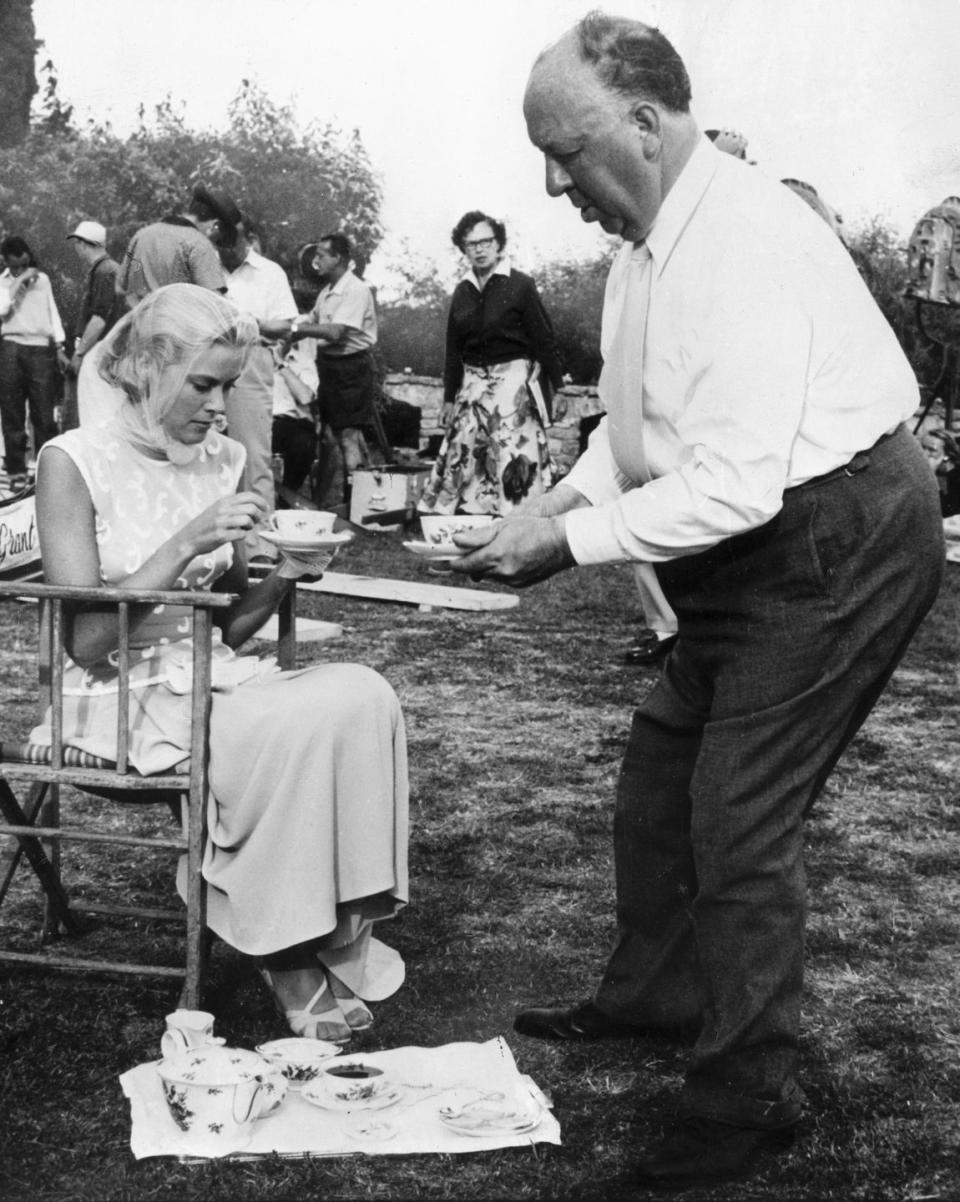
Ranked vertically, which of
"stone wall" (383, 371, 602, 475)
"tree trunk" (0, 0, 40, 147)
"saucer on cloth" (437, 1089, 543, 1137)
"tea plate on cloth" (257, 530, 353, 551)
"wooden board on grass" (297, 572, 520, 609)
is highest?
"tree trunk" (0, 0, 40, 147)

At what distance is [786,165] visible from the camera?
5.71 m

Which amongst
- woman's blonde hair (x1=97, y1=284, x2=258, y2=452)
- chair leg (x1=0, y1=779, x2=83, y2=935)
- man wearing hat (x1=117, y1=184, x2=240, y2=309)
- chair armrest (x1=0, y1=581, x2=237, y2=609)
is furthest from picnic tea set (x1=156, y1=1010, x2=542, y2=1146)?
man wearing hat (x1=117, y1=184, x2=240, y2=309)

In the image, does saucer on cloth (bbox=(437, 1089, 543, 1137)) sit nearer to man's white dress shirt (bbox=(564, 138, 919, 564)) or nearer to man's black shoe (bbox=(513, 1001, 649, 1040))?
man's black shoe (bbox=(513, 1001, 649, 1040))

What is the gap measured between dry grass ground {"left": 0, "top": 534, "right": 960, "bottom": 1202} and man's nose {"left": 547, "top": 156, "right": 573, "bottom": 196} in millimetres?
1607

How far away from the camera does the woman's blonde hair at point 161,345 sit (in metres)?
2.90

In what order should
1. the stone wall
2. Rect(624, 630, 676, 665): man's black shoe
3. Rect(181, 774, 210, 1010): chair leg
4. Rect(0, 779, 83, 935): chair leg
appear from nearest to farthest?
Rect(181, 774, 210, 1010): chair leg → Rect(0, 779, 83, 935): chair leg → Rect(624, 630, 676, 665): man's black shoe → the stone wall

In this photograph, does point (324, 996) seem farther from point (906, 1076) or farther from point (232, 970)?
point (906, 1076)

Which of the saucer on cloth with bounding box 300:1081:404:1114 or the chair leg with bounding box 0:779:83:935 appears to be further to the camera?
the chair leg with bounding box 0:779:83:935

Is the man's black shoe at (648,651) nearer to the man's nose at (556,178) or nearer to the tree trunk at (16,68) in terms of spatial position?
the man's nose at (556,178)

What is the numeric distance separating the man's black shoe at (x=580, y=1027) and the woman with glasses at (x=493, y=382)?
21.0 feet

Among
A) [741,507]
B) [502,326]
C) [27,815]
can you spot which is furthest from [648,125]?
[502,326]

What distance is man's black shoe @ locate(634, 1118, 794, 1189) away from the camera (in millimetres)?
2268

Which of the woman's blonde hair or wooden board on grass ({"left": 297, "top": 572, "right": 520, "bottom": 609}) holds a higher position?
the woman's blonde hair

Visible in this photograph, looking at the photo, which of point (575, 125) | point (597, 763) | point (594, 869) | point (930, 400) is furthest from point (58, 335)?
point (575, 125)
